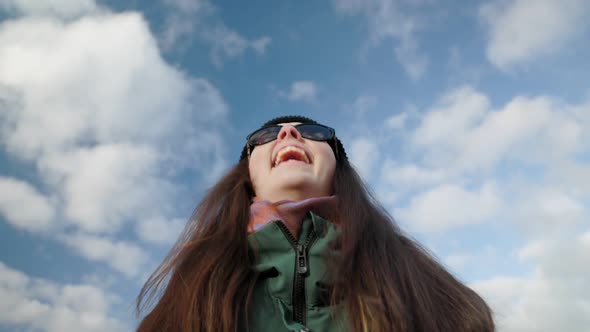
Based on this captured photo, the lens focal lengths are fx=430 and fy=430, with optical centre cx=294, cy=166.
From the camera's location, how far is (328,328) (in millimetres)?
2105

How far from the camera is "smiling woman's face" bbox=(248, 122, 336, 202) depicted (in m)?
2.74

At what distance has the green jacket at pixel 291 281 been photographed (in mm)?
2117

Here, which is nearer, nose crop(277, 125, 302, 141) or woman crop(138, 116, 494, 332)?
woman crop(138, 116, 494, 332)

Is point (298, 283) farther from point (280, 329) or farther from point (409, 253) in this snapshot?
point (409, 253)

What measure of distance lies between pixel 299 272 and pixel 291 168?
78cm

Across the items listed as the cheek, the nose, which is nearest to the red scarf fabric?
the cheek

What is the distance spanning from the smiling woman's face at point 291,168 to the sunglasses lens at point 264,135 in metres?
0.04

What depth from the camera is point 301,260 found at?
2262mm

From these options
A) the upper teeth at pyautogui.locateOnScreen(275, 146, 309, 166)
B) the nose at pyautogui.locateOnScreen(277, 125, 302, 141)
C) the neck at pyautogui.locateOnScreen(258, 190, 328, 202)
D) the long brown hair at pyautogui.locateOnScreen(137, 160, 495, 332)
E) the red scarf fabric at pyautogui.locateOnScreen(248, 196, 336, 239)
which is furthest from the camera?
the nose at pyautogui.locateOnScreen(277, 125, 302, 141)

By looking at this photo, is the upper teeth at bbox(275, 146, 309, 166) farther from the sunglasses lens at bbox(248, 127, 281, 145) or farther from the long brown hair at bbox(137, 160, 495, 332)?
the long brown hair at bbox(137, 160, 495, 332)

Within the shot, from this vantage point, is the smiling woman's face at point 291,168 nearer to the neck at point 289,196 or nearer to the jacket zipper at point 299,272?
the neck at point 289,196

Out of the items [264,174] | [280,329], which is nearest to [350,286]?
[280,329]

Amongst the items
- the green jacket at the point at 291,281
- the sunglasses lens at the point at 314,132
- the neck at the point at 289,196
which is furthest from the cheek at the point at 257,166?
the green jacket at the point at 291,281

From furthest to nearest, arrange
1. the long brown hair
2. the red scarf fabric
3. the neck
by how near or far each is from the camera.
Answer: the neck → the red scarf fabric → the long brown hair
